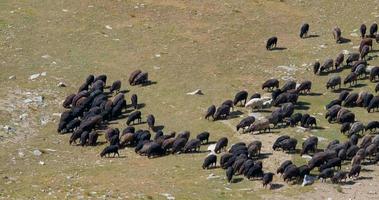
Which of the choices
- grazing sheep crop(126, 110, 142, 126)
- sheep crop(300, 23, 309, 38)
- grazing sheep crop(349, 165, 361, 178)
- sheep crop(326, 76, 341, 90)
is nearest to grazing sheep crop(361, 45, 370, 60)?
sheep crop(326, 76, 341, 90)

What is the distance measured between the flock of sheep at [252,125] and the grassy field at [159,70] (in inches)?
19.6

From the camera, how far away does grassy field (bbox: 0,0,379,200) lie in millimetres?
37375

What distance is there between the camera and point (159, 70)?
51219mm

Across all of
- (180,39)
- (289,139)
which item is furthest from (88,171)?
(180,39)

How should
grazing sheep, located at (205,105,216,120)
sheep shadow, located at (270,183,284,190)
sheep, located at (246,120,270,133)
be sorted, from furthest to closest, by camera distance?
grazing sheep, located at (205,105,216,120) → sheep, located at (246,120,270,133) → sheep shadow, located at (270,183,284,190)

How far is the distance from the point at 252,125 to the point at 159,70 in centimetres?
977

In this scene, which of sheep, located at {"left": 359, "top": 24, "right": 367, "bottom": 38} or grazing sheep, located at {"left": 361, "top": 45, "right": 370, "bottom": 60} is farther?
sheep, located at {"left": 359, "top": 24, "right": 367, "bottom": 38}

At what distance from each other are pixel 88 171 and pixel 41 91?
1051 centimetres

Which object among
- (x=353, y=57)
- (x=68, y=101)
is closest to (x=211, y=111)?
(x=68, y=101)

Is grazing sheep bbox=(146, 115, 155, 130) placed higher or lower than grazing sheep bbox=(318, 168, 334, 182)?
higher

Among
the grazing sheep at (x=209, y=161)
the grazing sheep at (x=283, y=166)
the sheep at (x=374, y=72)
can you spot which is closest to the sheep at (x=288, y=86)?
the sheep at (x=374, y=72)

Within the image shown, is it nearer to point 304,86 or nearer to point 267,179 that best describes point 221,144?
point 267,179

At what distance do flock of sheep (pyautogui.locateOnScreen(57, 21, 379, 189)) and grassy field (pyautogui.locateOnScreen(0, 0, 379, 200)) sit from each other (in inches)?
19.6

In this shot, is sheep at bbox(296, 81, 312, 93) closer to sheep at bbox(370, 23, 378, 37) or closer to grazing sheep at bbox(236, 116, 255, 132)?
grazing sheep at bbox(236, 116, 255, 132)
